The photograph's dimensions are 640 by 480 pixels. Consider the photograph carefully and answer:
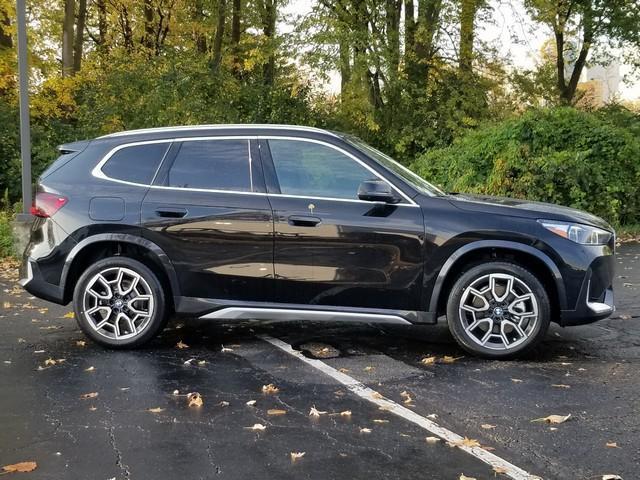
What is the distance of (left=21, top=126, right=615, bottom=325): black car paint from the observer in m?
5.26

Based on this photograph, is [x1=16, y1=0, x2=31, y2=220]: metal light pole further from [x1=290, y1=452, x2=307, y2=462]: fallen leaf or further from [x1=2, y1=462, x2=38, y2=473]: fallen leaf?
[x1=290, y1=452, x2=307, y2=462]: fallen leaf

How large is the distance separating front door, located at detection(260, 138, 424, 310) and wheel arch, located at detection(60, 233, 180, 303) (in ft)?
3.10

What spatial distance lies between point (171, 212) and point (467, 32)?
47.7 ft

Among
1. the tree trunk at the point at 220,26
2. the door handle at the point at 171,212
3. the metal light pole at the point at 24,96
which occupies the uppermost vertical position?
the tree trunk at the point at 220,26

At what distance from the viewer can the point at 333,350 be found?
5.69 metres

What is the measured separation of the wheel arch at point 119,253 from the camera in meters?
5.59

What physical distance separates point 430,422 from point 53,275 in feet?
11.3

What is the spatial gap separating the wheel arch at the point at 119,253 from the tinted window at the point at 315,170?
1.17m

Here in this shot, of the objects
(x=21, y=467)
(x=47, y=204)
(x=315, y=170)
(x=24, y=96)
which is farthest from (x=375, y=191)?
(x=24, y=96)

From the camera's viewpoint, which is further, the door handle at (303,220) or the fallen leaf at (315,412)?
the door handle at (303,220)

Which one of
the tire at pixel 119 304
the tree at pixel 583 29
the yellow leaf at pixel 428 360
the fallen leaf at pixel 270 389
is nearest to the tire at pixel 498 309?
the yellow leaf at pixel 428 360

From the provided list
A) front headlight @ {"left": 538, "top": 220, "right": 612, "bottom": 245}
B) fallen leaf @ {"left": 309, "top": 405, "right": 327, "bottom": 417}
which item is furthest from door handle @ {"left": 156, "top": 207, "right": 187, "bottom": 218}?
front headlight @ {"left": 538, "top": 220, "right": 612, "bottom": 245}

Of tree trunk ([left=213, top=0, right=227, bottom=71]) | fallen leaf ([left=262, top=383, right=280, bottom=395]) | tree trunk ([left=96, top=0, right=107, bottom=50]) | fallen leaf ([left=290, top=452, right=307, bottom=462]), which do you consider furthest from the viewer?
tree trunk ([left=96, top=0, right=107, bottom=50])

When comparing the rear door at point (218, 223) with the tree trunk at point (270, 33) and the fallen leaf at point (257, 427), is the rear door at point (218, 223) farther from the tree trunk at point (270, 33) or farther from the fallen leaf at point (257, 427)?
the tree trunk at point (270, 33)
